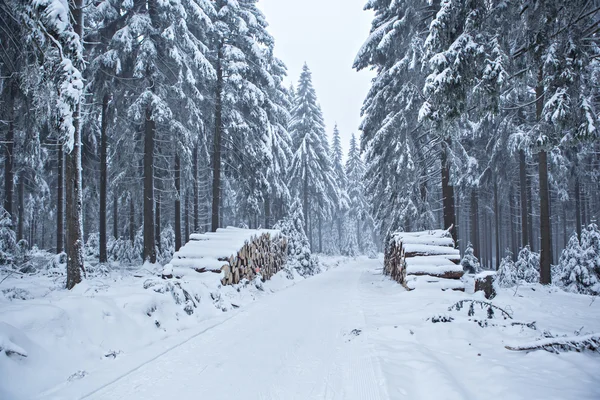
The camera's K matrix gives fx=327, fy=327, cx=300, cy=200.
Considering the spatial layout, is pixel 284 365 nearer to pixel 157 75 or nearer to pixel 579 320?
pixel 579 320

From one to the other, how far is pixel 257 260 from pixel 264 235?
1.49 metres

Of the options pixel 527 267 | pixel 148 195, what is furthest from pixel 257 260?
pixel 527 267

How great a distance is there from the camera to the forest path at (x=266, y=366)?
3.49m

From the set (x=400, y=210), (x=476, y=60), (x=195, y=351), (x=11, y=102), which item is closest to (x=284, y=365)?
(x=195, y=351)

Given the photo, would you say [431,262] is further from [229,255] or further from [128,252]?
[128,252]

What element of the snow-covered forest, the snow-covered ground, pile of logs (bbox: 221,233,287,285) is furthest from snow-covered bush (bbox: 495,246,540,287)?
pile of logs (bbox: 221,233,287,285)

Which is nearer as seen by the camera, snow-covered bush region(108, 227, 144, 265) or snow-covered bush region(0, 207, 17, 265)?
snow-covered bush region(0, 207, 17, 265)

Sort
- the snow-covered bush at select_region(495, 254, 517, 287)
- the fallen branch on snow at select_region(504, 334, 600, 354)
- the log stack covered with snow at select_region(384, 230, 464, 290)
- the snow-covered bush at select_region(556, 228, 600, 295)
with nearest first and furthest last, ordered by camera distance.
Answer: the fallen branch on snow at select_region(504, 334, 600, 354) → the log stack covered with snow at select_region(384, 230, 464, 290) → the snow-covered bush at select_region(556, 228, 600, 295) → the snow-covered bush at select_region(495, 254, 517, 287)

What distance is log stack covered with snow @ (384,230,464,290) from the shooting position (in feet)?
30.2

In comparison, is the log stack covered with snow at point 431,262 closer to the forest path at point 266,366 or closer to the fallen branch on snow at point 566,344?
the forest path at point 266,366

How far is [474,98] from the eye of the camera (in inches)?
287

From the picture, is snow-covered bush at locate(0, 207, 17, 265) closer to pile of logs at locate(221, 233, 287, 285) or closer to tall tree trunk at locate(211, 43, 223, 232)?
tall tree trunk at locate(211, 43, 223, 232)

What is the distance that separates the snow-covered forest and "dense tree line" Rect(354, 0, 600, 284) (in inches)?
2.5

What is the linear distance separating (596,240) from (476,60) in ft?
31.3
